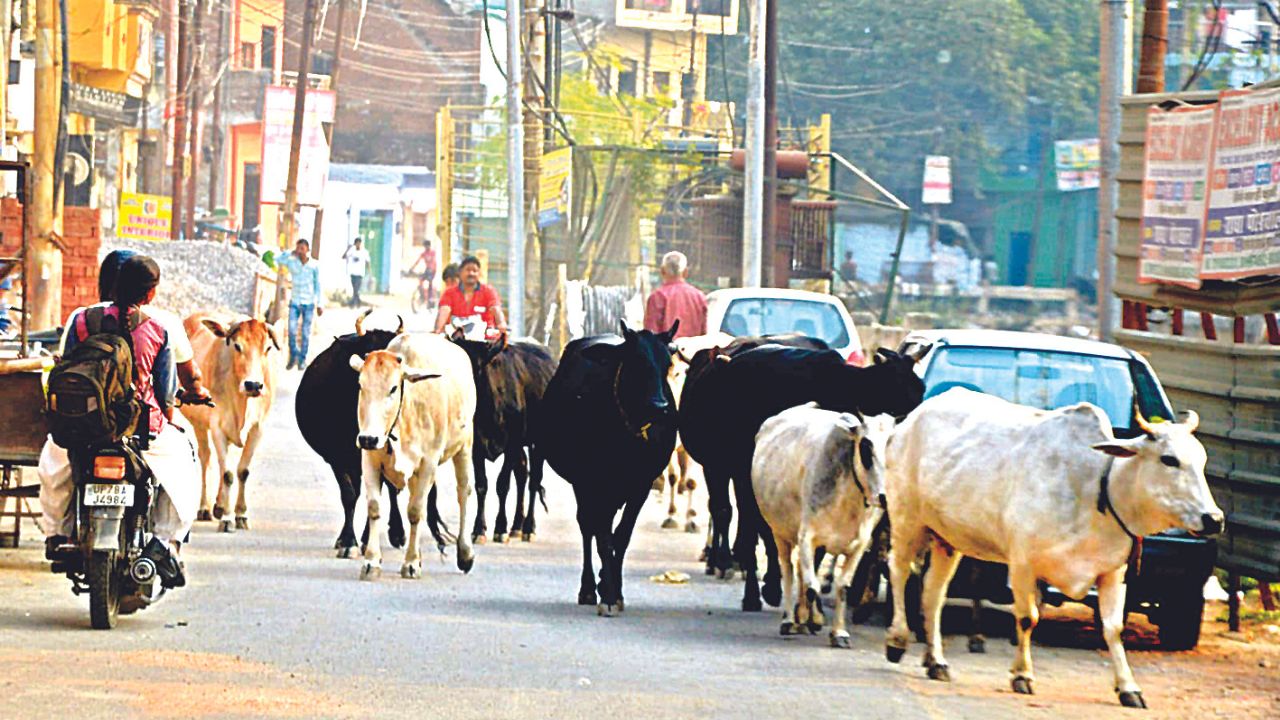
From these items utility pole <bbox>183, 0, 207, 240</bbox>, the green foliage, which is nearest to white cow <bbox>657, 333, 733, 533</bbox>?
utility pole <bbox>183, 0, 207, 240</bbox>

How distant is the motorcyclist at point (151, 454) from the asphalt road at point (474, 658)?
452 millimetres

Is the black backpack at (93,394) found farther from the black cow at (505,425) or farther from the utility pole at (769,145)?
the utility pole at (769,145)

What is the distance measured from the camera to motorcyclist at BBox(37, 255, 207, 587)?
10.5 m

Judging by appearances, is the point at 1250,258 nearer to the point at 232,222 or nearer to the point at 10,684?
the point at 10,684

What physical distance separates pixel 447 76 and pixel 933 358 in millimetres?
65181

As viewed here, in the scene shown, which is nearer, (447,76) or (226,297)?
(226,297)

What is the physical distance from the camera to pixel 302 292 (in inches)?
1294

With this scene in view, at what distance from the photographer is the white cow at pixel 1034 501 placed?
972cm

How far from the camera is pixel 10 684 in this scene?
29.3ft

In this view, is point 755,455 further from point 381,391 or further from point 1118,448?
point 1118,448

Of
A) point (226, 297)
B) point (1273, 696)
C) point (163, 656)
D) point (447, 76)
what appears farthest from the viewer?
point (447, 76)

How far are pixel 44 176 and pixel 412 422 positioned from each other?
1020 cm

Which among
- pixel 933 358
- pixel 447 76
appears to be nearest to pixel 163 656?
pixel 933 358

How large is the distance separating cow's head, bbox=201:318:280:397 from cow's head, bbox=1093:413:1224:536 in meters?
7.98
